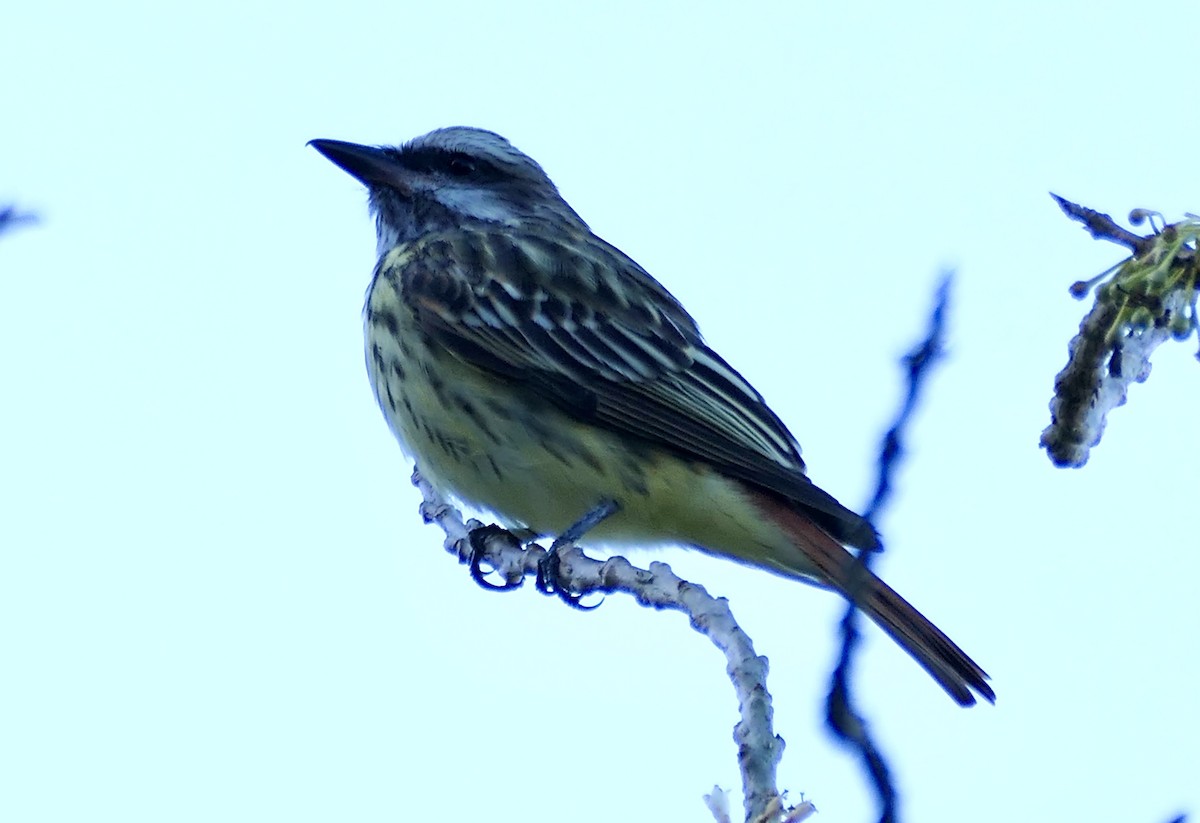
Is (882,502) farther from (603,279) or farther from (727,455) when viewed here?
(603,279)

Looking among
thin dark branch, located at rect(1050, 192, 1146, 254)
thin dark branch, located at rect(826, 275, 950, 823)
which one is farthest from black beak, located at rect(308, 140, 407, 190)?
thin dark branch, located at rect(826, 275, 950, 823)

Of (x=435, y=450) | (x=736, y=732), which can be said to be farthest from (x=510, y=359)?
(x=736, y=732)

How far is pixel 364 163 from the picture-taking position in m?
8.04

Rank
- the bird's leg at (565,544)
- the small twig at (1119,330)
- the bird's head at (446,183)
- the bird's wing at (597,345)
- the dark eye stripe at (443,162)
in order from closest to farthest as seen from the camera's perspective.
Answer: the small twig at (1119,330), the bird's leg at (565,544), the bird's wing at (597,345), the bird's head at (446,183), the dark eye stripe at (443,162)

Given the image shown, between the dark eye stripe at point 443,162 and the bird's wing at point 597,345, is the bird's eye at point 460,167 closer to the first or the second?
the dark eye stripe at point 443,162

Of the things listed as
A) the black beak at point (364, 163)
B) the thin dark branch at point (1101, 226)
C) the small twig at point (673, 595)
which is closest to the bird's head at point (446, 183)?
the black beak at point (364, 163)

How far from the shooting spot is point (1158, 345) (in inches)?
136

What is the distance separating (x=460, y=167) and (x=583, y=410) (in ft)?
7.44

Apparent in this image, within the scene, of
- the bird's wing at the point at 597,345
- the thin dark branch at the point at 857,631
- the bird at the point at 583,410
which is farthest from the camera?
the bird's wing at the point at 597,345

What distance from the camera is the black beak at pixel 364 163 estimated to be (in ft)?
26.2

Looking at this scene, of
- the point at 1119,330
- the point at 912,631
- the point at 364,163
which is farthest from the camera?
the point at 364,163

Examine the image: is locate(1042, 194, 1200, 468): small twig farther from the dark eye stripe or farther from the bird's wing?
the dark eye stripe

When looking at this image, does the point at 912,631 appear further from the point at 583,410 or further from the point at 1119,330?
the point at 1119,330

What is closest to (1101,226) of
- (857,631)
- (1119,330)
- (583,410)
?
(1119,330)
